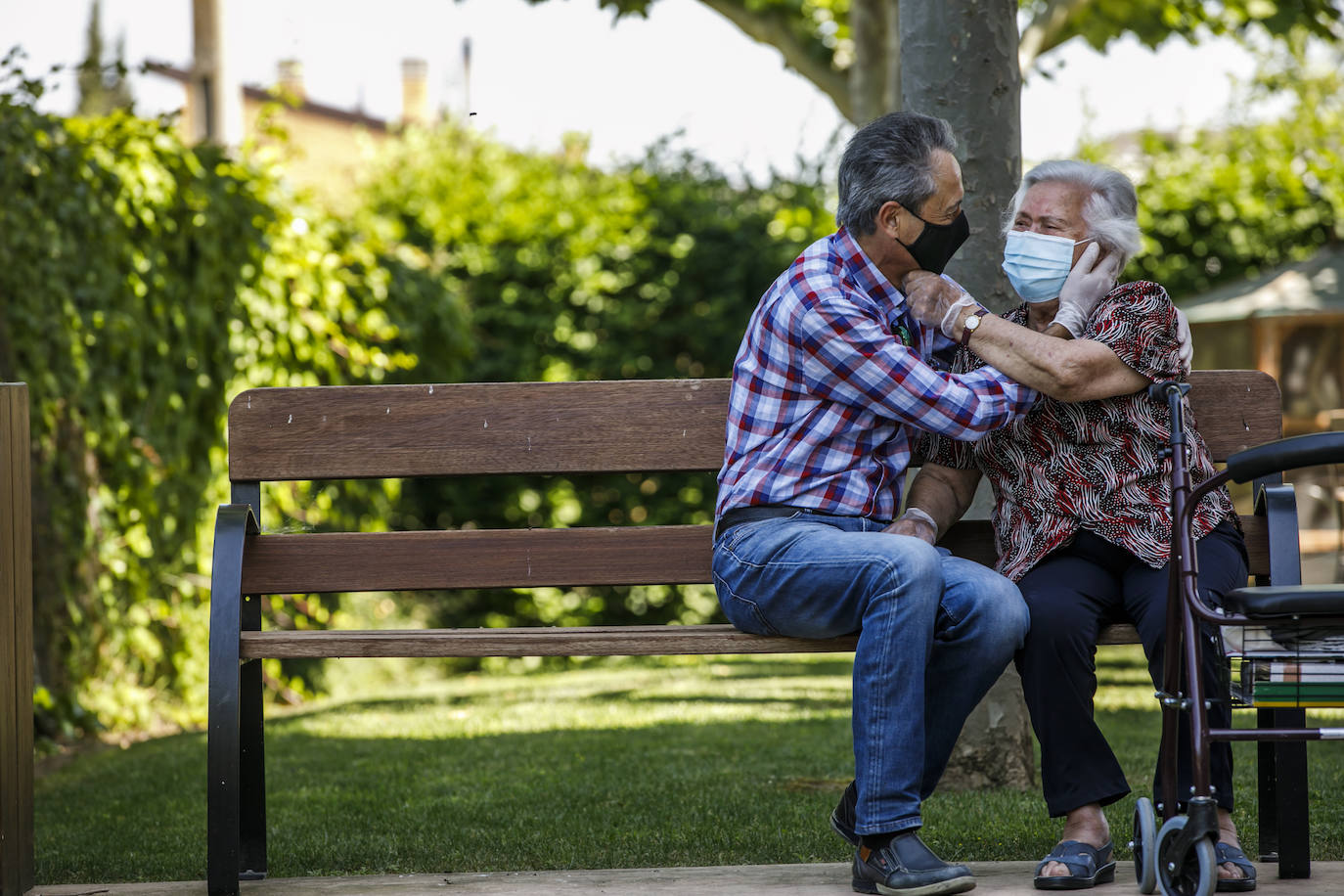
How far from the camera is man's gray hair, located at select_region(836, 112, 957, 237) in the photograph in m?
2.80

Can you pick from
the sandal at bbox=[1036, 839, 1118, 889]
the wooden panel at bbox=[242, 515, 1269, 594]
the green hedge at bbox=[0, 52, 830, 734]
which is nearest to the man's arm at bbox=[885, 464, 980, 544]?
the wooden panel at bbox=[242, 515, 1269, 594]

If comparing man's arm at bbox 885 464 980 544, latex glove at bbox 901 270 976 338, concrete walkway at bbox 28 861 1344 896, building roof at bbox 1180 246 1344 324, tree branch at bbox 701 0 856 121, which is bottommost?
concrete walkway at bbox 28 861 1344 896

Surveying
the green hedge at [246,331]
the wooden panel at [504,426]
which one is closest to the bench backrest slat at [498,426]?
the wooden panel at [504,426]

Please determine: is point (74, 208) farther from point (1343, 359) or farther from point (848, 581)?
point (1343, 359)

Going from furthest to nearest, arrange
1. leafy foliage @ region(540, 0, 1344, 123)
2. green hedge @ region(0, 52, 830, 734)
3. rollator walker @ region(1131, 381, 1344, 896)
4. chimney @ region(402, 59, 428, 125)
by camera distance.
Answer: chimney @ region(402, 59, 428, 125) < leafy foliage @ region(540, 0, 1344, 123) < green hedge @ region(0, 52, 830, 734) < rollator walker @ region(1131, 381, 1344, 896)

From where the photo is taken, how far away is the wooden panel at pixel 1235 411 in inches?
120

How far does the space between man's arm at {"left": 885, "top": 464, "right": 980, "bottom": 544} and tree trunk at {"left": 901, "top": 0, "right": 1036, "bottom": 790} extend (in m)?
0.94

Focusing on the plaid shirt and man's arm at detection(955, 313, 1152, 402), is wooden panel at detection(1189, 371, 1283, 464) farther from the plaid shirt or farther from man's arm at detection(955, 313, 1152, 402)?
the plaid shirt

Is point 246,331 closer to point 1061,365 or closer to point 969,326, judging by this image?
point 969,326

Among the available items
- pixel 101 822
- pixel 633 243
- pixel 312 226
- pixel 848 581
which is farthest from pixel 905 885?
pixel 633 243

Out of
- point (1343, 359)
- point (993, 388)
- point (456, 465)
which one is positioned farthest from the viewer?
point (1343, 359)

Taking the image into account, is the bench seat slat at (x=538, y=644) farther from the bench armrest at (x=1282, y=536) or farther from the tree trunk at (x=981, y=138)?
the tree trunk at (x=981, y=138)

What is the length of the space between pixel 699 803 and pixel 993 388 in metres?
1.62

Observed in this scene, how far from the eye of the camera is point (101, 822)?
3.79 meters
